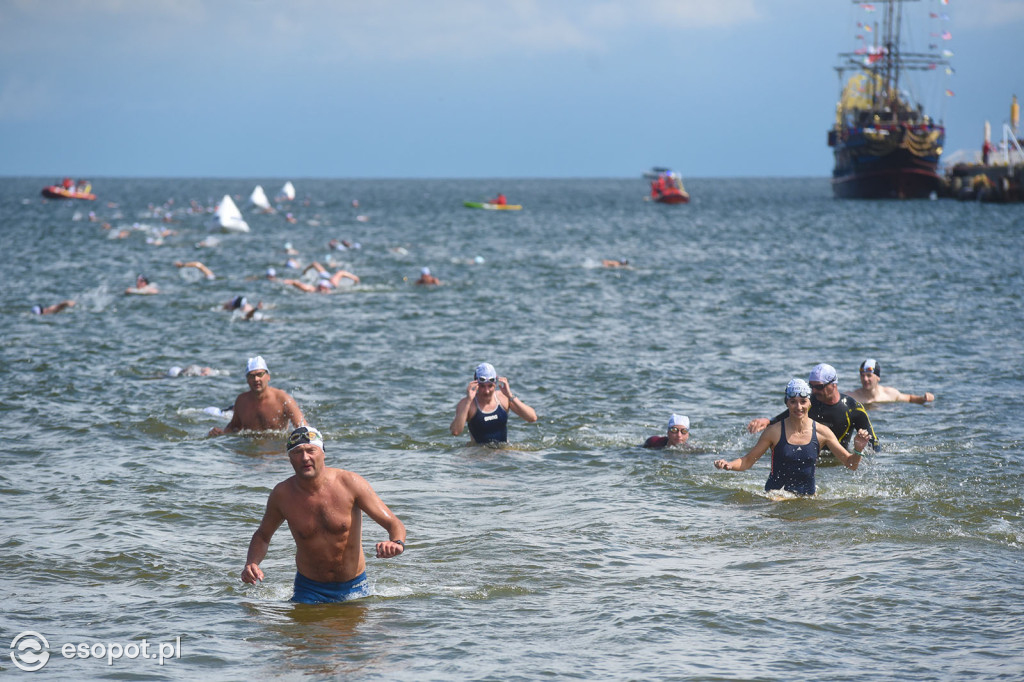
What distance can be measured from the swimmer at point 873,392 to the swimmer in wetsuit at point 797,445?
438cm

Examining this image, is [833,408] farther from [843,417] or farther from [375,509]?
[375,509]

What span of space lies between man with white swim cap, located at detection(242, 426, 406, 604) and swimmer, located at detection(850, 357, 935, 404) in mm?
9746

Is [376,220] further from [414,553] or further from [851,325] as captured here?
[414,553]

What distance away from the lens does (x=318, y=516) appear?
806 centimetres

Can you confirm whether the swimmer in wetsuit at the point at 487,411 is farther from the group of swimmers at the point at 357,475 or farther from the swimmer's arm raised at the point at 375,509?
the swimmer's arm raised at the point at 375,509

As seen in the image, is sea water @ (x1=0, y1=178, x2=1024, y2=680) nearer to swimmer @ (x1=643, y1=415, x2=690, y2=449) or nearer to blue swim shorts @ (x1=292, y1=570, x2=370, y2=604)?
blue swim shorts @ (x1=292, y1=570, x2=370, y2=604)

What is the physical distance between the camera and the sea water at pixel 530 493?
320 inches

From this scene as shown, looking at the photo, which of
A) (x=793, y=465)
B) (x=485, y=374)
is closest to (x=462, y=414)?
(x=485, y=374)

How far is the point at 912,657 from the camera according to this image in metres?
7.79

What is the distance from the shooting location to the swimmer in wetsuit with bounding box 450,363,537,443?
14.4 metres

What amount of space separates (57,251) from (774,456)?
44884 mm

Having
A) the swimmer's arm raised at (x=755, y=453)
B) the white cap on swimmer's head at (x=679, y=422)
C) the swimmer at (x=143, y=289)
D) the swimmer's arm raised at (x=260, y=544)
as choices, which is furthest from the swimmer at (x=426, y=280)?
the swimmer's arm raised at (x=260, y=544)

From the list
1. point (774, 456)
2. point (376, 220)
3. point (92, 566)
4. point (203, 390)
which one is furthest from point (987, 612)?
point (376, 220)

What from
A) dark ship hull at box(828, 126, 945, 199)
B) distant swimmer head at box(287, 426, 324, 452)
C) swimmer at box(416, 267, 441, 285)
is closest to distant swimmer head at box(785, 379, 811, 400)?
distant swimmer head at box(287, 426, 324, 452)
